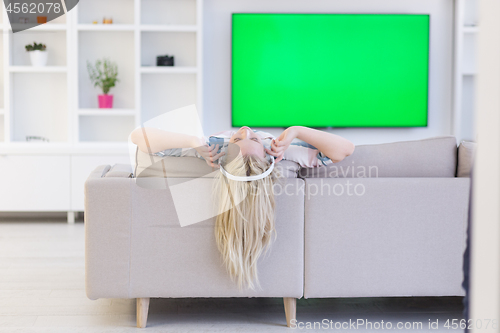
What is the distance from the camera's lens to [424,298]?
206 cm

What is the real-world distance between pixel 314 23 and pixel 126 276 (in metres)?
3.29

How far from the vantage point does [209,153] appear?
5.33 feet

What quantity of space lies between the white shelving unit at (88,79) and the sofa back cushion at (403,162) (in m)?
2.43

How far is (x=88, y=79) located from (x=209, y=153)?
9.59 ft

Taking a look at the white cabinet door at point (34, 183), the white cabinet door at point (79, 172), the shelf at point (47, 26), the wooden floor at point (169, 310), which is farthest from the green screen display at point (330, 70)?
the wooden floor at point (169, 310)

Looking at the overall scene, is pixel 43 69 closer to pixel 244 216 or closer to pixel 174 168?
pixel 174 168

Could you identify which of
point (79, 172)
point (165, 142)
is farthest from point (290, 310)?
point (79, 172)

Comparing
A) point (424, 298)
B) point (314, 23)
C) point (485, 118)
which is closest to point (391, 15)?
point (314, 23)

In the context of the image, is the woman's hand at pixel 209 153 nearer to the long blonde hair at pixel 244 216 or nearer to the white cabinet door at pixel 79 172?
the long blonde hair at pixel 244 216

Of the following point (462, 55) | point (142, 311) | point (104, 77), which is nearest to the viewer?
point (142, 311)

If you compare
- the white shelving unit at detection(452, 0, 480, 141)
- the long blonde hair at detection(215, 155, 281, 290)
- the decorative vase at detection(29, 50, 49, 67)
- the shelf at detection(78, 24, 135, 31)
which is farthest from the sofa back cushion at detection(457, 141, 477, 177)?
the decorative vase at detection(29, 50, 49, 67)

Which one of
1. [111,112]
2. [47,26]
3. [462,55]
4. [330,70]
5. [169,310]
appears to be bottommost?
[169,310]

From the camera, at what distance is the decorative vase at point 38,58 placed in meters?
3.89

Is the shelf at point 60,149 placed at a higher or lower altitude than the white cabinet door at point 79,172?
higher
